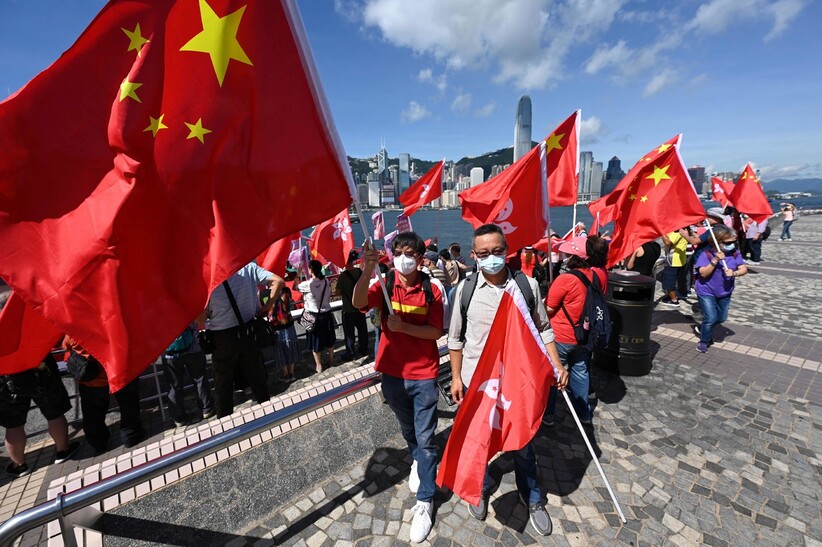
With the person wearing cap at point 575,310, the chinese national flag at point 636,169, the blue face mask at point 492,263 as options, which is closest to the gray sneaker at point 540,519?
the person wearing cap at point 575,310

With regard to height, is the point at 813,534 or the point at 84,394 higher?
the point at 84,394

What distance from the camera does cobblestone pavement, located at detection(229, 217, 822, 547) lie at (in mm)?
2832

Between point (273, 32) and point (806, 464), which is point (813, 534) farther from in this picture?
point (273, 32)

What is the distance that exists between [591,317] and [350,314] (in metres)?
4.53

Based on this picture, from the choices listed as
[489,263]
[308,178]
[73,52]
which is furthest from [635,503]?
[73,52]

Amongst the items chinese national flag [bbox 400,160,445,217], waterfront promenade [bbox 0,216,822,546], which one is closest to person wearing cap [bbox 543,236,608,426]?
waterfront promenade [bbox 0,216,822,546]

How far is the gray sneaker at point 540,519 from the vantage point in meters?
2.83

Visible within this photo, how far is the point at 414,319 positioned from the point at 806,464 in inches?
166

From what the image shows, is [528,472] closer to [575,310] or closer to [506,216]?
[575,310]

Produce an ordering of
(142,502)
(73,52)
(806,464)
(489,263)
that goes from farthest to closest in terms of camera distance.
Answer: (806,464) < (489,263) < (142,502) < (73,52)

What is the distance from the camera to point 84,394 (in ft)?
14.7

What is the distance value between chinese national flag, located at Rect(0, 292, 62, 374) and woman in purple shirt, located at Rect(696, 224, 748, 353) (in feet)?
28.6

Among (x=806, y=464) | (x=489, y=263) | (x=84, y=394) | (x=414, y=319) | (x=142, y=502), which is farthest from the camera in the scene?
(x=84, y=394)

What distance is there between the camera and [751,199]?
8.91 metres
